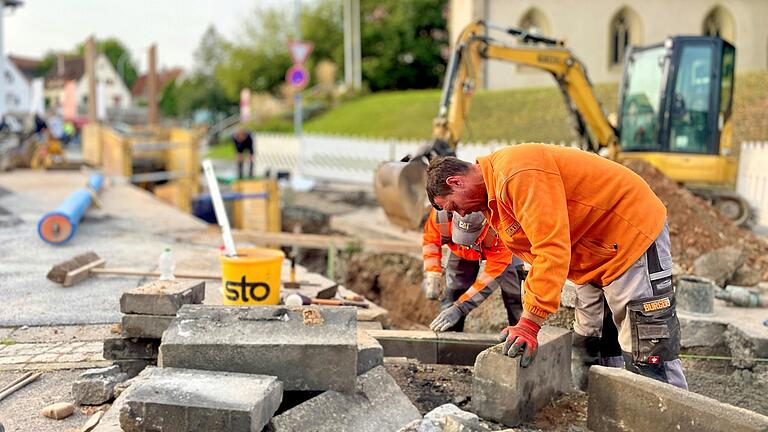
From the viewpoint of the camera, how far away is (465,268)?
4.93 meters

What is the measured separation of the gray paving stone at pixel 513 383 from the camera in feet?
11.1

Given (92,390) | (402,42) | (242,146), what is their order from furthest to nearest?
(402,42) → (242,146) → (92,390)

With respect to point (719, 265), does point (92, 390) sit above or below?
below

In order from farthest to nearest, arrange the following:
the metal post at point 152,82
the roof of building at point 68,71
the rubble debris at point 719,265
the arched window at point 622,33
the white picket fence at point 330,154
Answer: the roof of building at point 68,71 → the arched window at point 622,33 → the metal post at point 152,82 → the white picket fence at point 330,154 → the rubble debris at point 719,265

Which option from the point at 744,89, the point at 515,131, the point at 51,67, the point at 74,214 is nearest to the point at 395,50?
the point at 515,131

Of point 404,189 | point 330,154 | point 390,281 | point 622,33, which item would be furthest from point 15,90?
point 404,189

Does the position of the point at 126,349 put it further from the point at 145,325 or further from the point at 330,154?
the point at 330,154

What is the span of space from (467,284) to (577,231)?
5.64 ft

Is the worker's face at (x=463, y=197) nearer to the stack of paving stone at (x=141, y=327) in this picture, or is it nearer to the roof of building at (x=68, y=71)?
the stack of paving stone at (x=141, y=327)

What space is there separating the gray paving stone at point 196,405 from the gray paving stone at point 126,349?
920 mm

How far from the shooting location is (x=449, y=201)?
3.30 metres

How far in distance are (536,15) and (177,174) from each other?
1483 cm

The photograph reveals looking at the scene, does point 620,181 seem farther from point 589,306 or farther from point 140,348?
point 140,348

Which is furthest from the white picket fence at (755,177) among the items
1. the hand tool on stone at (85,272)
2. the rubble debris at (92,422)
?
the rubble debris at (92,422)
